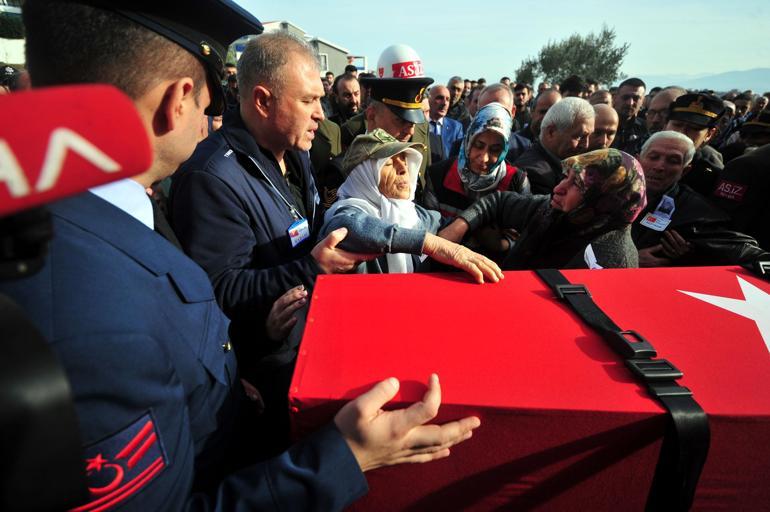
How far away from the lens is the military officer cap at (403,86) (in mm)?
3338

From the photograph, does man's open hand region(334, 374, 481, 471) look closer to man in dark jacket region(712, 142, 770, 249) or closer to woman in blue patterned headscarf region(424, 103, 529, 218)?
woman in blue patterned headscarf region(424, 103, 529, 218)

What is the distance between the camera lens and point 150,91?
95cm

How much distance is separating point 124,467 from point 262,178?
1404 mm

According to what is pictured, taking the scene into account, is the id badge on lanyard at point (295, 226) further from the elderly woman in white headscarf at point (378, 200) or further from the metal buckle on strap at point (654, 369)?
the metal buckle on strap at point (654, 369)

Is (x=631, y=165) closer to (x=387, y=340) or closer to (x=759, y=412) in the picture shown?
(x=759, y=412)

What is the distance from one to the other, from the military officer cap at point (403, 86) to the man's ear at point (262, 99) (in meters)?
1.67

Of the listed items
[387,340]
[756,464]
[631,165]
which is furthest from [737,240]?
[387,340]

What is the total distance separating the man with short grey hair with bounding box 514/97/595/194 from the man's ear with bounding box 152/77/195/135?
8.63ft

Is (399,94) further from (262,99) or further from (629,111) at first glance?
(629,111)

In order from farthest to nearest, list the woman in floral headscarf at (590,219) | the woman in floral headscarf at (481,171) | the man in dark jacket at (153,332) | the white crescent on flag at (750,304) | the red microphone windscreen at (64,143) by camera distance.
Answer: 1. the woman in floral headscarf at (481,171)
2. the woman in floral headscarf at (590,219)
3. the white crescent on flag at (750,304)
4. the man in dark jacket at (153,332)
5. the red microphone windscreen at (64,143)

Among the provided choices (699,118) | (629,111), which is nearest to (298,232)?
(699,118)

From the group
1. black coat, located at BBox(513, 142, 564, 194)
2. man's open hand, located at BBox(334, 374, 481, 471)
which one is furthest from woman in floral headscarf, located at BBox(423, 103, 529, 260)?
man's open hand, located at BBox(334, 374, 481, 471)

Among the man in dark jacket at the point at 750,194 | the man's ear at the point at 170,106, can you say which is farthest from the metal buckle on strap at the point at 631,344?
the man in dark jacket at the point at 750,194

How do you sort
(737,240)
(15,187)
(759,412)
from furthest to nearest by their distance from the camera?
1. (737,240)
2. (759,412)
3. (15,187)
